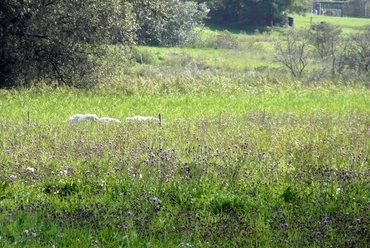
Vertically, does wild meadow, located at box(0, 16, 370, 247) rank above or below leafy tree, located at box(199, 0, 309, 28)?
above

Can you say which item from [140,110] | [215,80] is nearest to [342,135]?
[140,110]

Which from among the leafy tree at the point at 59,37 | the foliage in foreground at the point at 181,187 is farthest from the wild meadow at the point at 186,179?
the leafy tree at the point at 59,37

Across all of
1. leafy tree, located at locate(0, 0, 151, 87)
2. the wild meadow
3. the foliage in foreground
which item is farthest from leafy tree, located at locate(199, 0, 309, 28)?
the foliage in foreground

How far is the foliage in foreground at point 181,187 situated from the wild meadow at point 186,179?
18 millimetres

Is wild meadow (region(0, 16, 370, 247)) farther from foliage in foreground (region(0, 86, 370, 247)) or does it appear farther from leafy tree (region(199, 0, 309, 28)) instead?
leafy tree (region(199, 0, 309, 28))

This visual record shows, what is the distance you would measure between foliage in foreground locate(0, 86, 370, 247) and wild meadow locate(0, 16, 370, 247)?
18 mm

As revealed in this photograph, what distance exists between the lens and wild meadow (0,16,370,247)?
5.75 meters

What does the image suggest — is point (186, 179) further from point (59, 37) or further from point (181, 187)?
point (59, 37)

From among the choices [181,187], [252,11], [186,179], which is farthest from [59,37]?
[252,11]

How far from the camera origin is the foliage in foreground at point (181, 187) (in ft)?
18.8

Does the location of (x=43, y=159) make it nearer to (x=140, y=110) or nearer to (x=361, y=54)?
(x=140, y=110)

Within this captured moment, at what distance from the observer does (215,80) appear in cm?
2111

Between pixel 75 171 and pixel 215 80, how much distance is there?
1363cm

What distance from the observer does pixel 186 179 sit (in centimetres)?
745
